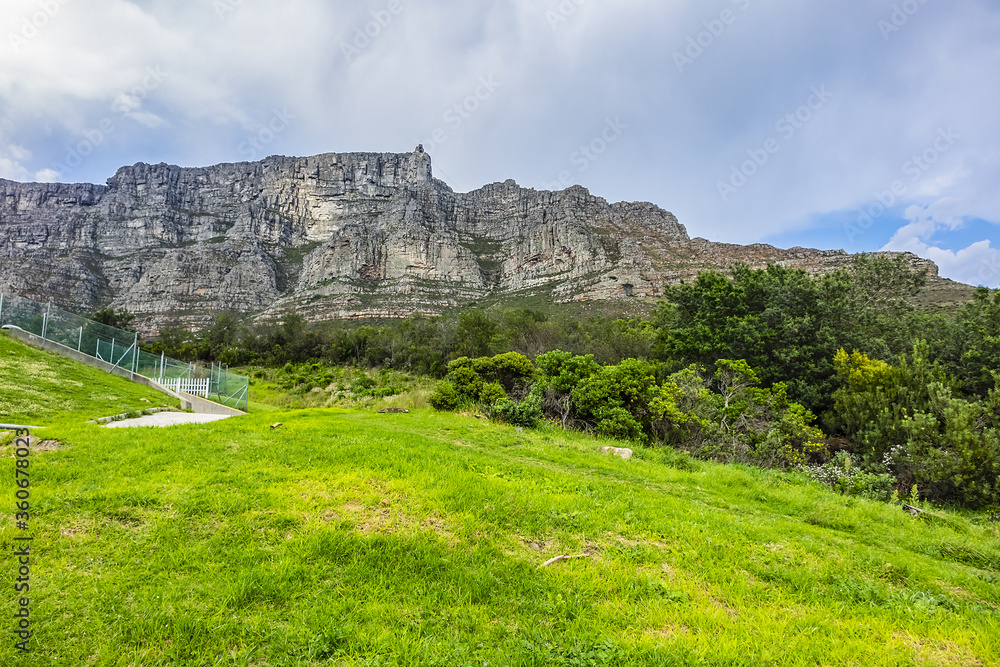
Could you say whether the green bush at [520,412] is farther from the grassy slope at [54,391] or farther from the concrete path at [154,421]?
the grassy slope at [54,391]

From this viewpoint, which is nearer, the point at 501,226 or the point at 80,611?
the point at 80,611

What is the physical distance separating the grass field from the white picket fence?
51.5 feet

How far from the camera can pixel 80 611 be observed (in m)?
2.98

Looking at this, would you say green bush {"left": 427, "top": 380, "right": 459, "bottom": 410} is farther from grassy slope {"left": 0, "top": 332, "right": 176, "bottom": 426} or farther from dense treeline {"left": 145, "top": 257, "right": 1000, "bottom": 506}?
grassy slope {"left": 0, "top": 332, "right": 176, "bottom": 426}

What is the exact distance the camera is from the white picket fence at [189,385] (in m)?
20.2

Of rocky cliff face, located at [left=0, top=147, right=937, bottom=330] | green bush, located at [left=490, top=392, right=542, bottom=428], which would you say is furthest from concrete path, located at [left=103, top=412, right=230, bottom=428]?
rocky cliff face, located at [left=0, top=147, right=937, bottom=330]

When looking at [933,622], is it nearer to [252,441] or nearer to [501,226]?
[252,441]

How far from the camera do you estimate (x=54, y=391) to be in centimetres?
1270

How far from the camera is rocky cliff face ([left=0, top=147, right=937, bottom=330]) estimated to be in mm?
86500

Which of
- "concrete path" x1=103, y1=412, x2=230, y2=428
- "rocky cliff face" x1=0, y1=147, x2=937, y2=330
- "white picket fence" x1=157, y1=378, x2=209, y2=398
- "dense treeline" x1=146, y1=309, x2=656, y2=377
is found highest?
"rocky cliff face" x1=0, y1=147, x2=937, y2=330

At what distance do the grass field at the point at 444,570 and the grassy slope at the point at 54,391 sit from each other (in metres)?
5.54

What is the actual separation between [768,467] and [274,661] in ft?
39.8

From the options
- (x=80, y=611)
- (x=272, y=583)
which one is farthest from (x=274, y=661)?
(x=80, y=611)

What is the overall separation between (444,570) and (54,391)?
15657 mm
